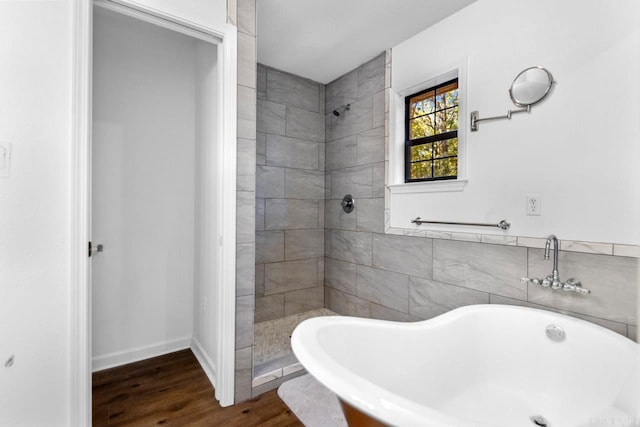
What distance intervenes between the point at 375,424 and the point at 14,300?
1.53 m

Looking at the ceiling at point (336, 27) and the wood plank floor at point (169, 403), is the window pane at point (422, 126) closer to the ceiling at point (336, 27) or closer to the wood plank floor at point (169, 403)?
the ceiling at point (336, 27)

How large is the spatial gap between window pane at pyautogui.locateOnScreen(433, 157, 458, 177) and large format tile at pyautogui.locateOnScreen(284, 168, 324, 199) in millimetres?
1281

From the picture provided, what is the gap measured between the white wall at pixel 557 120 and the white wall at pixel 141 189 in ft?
6.91

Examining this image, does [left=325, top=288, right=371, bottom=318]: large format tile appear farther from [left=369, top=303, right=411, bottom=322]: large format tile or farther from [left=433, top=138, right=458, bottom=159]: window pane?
[left=433, top=138, right=458, bottom=159]: window pane

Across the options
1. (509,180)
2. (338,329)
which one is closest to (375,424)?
(338,329)

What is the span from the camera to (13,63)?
126 centimetres

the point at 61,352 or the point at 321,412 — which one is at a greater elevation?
the point at 61,352

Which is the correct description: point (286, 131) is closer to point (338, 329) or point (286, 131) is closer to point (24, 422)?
point (338, 329)

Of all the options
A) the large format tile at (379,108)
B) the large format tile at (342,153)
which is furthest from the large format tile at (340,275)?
the large format tile at (379,108)

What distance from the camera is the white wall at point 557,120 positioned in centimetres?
142

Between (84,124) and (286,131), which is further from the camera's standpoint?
(286,131)

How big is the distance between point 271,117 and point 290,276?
160cm

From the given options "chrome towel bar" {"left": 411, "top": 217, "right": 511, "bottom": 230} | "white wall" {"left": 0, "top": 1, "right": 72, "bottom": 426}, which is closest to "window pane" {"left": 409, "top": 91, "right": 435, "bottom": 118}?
"chrome towel bar" {"left": 411, "top": 217, "right": 511, "bottom": 230}

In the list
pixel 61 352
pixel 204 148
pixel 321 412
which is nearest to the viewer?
pixel 61 352
